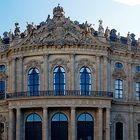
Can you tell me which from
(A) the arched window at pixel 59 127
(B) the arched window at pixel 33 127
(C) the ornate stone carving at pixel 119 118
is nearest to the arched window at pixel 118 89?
(C) the ornate stone carving at pixel 119 118

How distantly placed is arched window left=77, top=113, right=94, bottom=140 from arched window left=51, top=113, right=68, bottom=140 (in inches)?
59.3

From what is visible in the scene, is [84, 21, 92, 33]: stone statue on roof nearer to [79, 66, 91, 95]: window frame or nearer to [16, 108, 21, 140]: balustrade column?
[79, 66, 91, 95]: window frame

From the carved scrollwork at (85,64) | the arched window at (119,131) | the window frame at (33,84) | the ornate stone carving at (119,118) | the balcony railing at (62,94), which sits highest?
the carved scrollwork at (85,64)

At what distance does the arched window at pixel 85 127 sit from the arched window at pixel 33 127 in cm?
450

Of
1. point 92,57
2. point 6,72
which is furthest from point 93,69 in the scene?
point 6,72

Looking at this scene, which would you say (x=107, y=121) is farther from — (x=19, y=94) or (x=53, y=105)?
(x=19, y=94)

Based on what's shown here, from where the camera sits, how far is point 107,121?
6269 centimetres

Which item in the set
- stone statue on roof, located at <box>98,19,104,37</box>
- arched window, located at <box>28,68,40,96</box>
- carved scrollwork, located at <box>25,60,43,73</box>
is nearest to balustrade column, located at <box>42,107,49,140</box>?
arched window, located at <box>28,68,40,96</box>

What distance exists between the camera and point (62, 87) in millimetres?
63719

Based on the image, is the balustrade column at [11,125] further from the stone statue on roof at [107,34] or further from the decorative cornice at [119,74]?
the stone statue on roof at [107,34]

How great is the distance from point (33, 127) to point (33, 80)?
550cm

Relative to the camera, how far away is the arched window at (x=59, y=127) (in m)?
62.9

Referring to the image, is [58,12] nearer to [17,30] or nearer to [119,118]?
[17,30]

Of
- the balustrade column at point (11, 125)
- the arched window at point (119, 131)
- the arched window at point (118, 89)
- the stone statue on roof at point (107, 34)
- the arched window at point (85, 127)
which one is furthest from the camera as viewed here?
the arched window at point (118, 89)
